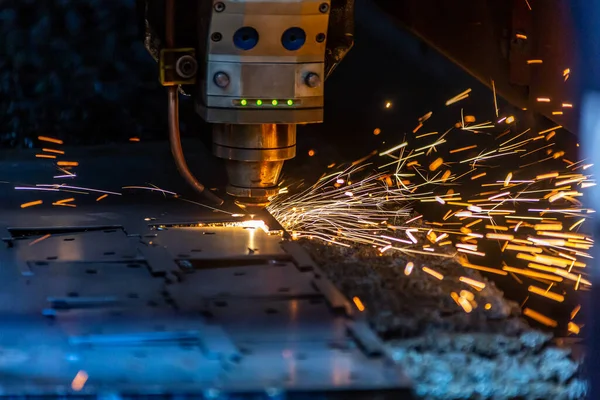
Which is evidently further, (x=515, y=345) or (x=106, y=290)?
(x=106, y=290)

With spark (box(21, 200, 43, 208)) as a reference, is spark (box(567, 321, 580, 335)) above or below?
below

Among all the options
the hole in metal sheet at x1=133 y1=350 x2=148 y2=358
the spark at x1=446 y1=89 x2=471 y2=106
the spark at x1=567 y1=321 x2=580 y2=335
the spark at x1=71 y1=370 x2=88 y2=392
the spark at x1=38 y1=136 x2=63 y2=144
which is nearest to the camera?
the spark at x1=71 y1=370 x2=88 y2=392

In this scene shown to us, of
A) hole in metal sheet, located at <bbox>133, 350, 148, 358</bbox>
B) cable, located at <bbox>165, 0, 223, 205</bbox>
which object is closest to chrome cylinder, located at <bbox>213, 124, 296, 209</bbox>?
cable, located at <bbox>165, 0, 223, 205</bbox>

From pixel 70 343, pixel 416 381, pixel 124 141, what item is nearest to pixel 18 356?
pixel 70 343

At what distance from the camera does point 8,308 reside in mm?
1521

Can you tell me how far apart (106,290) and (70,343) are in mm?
236

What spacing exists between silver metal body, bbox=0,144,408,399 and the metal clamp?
0.33m

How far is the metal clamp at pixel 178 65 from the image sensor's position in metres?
1.98

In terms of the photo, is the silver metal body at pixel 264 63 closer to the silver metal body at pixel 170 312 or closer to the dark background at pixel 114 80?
the silver metal body at pixel 170 312

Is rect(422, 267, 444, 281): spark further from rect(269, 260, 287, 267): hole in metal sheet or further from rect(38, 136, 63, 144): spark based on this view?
rect(38, 136, 63, 144): spark

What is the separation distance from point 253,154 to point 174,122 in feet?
0.74

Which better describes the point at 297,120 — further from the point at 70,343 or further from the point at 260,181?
the point at 70,343

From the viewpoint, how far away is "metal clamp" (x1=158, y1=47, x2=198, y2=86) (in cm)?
198

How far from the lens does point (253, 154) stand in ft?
6.56
